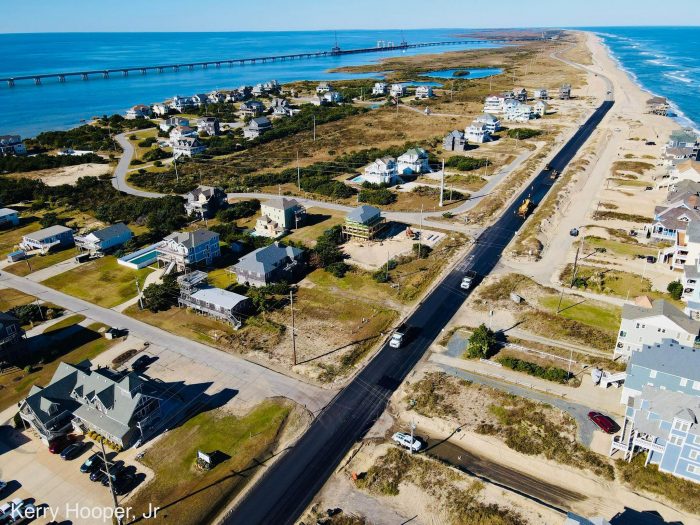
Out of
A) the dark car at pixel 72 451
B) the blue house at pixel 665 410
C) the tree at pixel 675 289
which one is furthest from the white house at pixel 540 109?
the dark car at pixel 72 451

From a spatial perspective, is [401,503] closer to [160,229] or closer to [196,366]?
[196,366]

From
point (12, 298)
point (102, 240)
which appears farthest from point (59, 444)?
point (102, 240)

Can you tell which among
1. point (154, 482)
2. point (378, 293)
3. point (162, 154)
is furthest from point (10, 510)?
point (162, 154)

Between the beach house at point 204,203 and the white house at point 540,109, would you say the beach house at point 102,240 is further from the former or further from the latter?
the white house at point 540,109

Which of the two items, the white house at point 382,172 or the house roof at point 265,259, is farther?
the white house at point 382,172

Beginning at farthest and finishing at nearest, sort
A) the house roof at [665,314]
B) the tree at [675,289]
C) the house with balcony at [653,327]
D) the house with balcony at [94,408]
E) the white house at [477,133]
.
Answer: the white house at [477,133], the tree at [675,289], the house with balcony at [653,327], the house roof at [665,314], the house with balcony at [94,408]

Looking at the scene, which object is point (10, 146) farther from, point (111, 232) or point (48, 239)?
point (111, 232)

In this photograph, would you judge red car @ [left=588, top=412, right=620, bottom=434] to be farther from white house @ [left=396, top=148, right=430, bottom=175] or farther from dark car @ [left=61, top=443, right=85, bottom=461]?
white house @ [left=396, top=148, right=430, bottom=175]
